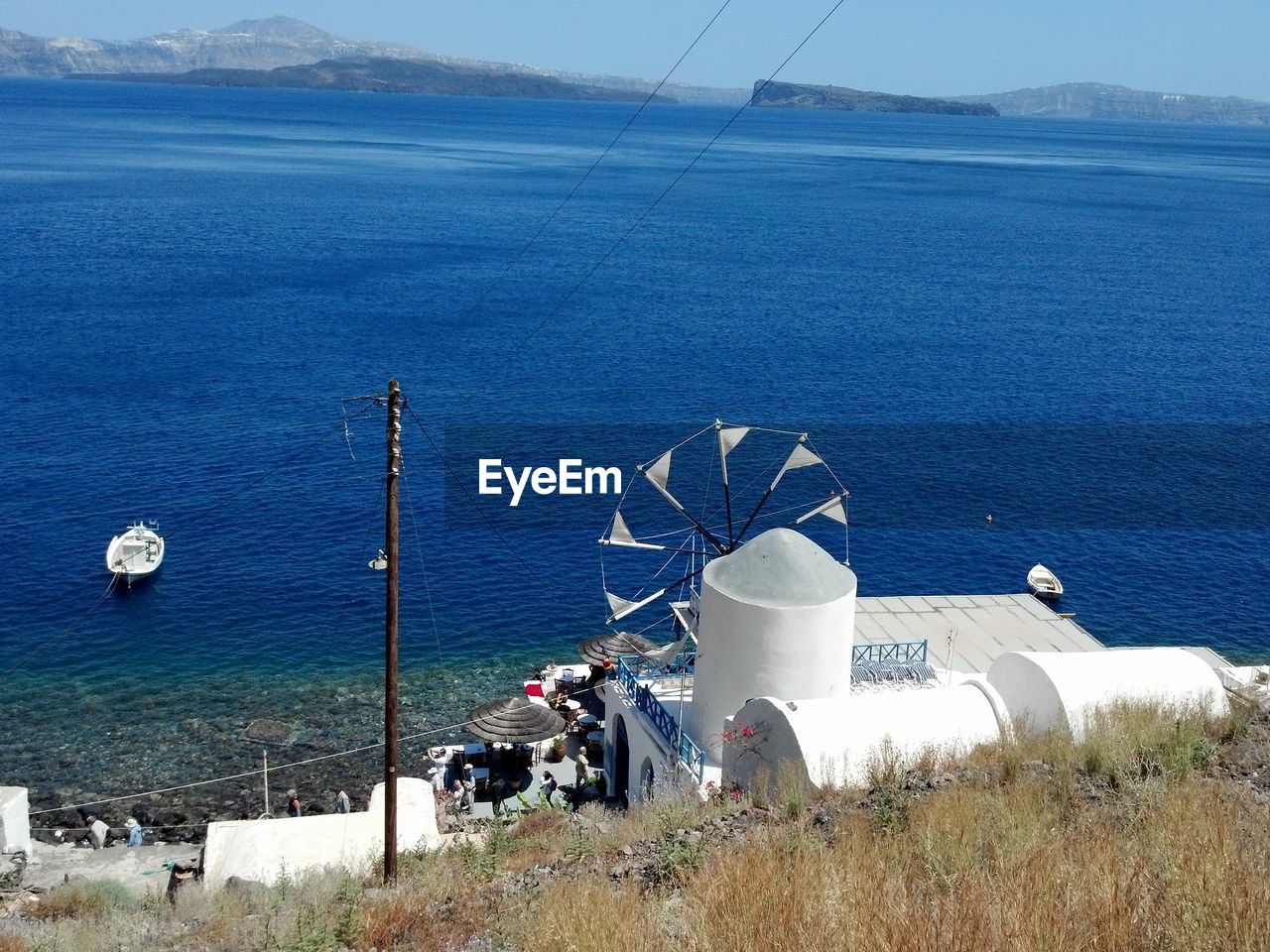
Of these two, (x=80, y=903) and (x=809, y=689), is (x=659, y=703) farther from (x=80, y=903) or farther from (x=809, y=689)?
(x=80, y=903)

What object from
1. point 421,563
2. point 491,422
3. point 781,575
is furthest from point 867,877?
point 491,422

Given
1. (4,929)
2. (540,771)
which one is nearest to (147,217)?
(540,771)

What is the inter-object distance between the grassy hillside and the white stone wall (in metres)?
5.90

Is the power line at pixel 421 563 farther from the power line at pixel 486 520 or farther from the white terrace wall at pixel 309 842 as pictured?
the white terrace wall at pixel 309 842

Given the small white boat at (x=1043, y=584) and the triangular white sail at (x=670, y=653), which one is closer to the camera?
the triangular white sail at (x=670, y=653)

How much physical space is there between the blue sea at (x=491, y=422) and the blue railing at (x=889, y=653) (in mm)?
13495

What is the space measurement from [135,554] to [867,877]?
35.7m

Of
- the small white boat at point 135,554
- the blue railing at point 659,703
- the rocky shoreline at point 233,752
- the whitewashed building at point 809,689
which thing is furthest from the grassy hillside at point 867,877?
the small white boat at point 135,554

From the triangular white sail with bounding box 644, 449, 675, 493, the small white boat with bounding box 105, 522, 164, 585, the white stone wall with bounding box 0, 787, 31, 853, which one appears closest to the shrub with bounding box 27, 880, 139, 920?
the white stone wall with bounding box 0, 787, 31, 853

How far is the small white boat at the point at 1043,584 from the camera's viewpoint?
1564 inches

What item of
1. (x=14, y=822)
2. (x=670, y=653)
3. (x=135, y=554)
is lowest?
(x=135, y=554)

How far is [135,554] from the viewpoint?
38906 mm

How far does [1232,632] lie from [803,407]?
2414cm

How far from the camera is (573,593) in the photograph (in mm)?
40250
